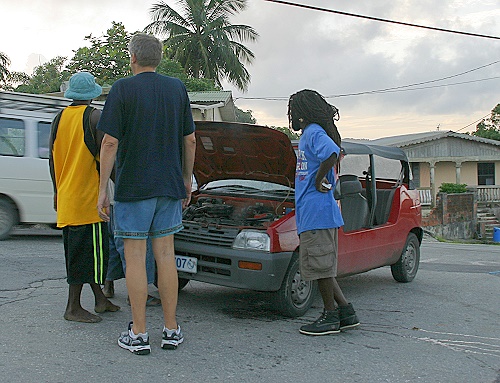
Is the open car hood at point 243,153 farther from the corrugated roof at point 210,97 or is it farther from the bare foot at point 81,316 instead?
the corrugated roof at point 210,97

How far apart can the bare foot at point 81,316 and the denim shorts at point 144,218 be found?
3.29ft

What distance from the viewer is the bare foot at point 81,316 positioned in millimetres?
4770

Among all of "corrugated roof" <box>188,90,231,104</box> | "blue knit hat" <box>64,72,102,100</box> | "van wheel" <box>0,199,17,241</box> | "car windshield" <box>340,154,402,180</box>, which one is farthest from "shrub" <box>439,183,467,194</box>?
"blue knit hat" <box>64,72,102,100</box>

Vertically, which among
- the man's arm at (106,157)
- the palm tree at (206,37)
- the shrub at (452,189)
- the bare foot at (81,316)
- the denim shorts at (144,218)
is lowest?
the bare foot at (81,316)

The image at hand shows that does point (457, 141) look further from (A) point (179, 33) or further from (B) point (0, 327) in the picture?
(B) point (0, 327)

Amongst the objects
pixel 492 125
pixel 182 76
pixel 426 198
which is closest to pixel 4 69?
pixel 182 76

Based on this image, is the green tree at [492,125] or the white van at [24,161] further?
the green tree at [492,125]

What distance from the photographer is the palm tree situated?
1303 inches

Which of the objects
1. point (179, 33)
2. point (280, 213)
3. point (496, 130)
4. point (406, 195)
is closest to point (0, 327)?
point (280, 213)

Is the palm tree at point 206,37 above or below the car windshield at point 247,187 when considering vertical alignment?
above

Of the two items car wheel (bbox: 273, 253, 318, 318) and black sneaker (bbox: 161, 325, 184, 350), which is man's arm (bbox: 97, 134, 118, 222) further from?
car wheel (bbox: 273, 253, 318, 318)

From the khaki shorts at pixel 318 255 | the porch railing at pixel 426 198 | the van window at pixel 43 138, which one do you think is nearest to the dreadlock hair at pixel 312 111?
the khaki shorts at pixel 318 255

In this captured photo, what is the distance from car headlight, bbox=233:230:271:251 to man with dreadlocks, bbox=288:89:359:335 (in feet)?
1.20

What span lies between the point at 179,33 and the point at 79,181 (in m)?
29.9
